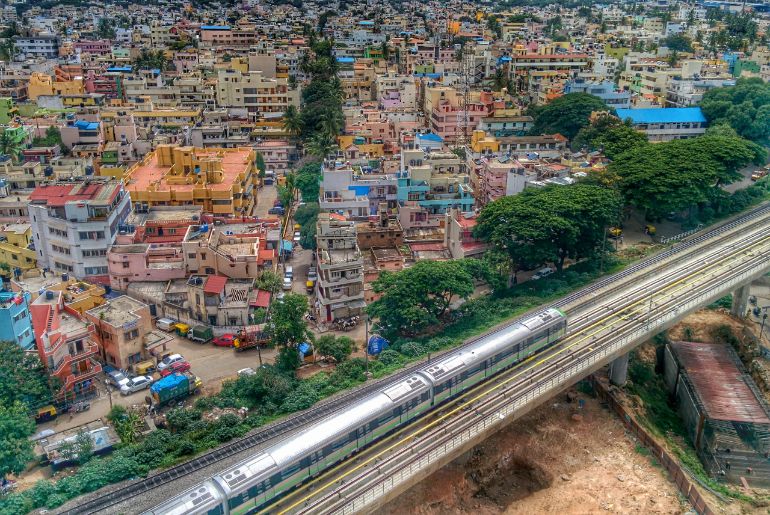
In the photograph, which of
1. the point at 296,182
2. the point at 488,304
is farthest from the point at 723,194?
the point at 296,182

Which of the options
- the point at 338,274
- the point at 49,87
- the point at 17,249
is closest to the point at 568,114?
the point at 338,274

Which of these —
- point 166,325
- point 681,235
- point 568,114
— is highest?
point 568,114

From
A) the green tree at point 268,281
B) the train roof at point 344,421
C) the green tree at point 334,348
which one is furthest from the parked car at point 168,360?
Answer: the train roof at point 344,421

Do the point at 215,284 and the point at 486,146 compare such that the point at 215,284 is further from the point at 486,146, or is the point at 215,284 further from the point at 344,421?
the point at 486,146

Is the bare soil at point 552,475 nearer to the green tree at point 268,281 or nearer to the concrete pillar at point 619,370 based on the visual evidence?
the concrete pillar at point 619,370

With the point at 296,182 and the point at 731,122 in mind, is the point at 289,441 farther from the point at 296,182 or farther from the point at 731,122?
the point at 731,122

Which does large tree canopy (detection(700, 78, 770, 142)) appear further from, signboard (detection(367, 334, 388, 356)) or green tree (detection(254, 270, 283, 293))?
green tree (detection(254, 270, 283, 293))

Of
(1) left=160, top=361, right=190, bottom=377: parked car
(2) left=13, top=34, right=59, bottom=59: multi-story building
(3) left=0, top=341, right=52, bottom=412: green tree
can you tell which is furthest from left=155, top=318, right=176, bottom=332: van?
(2) left=13, top=34, right=59, bottom=59: multi-story building
